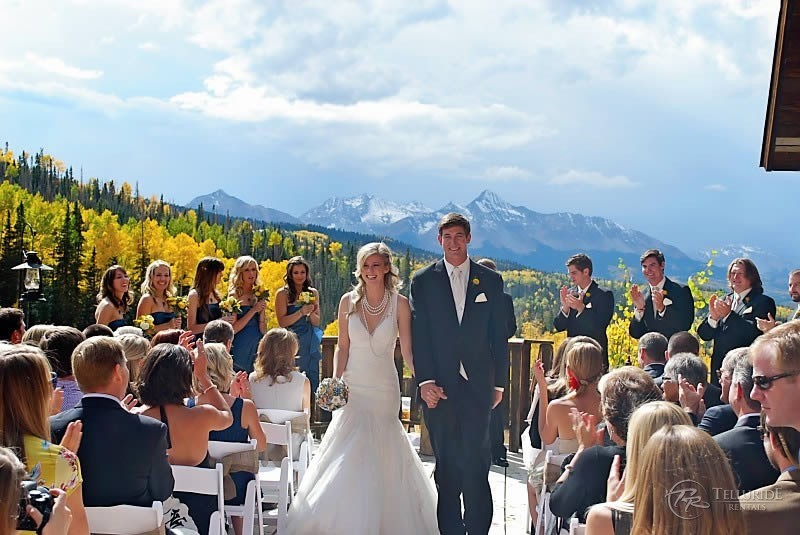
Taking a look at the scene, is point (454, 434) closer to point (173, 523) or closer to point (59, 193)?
point (173, 523)

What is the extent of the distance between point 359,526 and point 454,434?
766 mm

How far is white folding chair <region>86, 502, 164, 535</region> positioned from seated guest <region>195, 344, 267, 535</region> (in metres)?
1.15

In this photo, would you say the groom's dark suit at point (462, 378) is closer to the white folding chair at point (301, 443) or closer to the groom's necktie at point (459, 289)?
the groom's necktie at point (459, 289)

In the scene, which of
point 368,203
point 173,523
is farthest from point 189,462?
point 368,203

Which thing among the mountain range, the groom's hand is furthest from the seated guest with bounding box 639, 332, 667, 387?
the mountain range

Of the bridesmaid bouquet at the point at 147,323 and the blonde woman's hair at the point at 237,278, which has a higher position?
the blonde woman's hair at the point at 237,278

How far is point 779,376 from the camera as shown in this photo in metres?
2.40

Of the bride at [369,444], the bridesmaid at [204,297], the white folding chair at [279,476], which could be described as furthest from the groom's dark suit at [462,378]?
the bridesmaid at [204,297]

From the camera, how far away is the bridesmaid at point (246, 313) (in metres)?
6.92

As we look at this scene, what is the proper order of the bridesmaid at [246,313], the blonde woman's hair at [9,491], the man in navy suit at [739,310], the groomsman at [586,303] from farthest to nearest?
the bridesmaid at [246,313], the groomsman at [586,303], the man in navy suit at [739,310], the blonde woman's hair at [9,491]

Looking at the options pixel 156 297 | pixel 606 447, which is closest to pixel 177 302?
pixel 156 297

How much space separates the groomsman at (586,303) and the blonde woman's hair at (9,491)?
5.28 metres

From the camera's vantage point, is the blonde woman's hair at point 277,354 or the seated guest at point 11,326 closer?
the seated guest at point 11,326

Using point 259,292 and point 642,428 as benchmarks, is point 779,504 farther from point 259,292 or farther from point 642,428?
point 259,292
